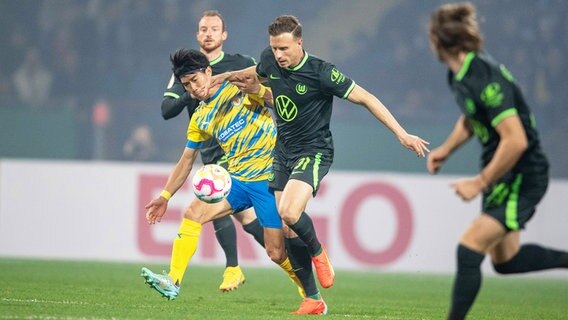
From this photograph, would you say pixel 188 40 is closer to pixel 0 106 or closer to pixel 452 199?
pixel 0 106

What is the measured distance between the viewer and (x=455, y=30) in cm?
602

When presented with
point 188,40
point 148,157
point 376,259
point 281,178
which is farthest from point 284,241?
point 188,40

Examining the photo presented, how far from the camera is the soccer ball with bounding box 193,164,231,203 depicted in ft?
26.9

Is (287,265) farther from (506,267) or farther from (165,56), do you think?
(165,56)

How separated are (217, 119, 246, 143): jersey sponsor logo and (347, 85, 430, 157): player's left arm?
42.9 inches

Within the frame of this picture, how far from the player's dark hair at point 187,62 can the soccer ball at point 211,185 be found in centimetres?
76

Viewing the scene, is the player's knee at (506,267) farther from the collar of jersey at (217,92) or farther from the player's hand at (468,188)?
the collar of jersey at (217,92)

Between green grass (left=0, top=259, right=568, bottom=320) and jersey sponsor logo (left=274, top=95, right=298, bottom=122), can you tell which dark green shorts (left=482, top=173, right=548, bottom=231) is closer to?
green grass (left=0, top=259, right=568, bottom=320)

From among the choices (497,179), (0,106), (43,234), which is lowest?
(43,234)

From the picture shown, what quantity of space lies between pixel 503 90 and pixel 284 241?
312 cm

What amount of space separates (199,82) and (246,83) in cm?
38

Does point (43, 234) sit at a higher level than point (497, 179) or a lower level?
lower

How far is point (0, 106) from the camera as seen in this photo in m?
17.4

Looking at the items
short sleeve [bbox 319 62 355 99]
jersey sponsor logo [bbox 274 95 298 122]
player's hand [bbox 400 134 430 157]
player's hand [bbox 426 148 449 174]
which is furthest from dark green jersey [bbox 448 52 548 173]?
jersey sponsor logo [bbox 274 95 298 122]
